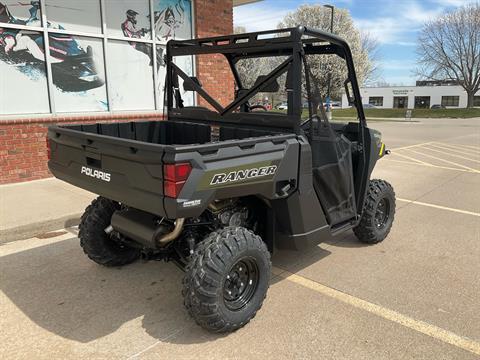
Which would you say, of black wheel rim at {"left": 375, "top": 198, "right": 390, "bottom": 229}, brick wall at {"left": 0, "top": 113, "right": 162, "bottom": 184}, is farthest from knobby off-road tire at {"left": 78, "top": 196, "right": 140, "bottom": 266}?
brick wall at {"left": 0, "top": 113, "right": 162, "bottom": 184}

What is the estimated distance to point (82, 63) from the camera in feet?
26.5

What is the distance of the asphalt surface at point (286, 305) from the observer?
2.86 meters

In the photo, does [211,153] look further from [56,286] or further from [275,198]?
[56,286]

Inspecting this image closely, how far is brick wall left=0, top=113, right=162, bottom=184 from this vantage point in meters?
7.08

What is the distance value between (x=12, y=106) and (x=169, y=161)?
5889mm

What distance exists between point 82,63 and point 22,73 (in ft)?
3.74

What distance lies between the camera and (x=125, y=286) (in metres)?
3.78

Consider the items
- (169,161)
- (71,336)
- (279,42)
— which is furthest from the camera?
(279,42)

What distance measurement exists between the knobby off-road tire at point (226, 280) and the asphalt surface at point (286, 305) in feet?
0.50

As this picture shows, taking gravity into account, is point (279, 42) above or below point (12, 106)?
above

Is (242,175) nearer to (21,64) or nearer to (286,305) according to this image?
(286,305)

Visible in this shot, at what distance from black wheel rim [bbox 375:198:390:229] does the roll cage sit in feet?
3.28

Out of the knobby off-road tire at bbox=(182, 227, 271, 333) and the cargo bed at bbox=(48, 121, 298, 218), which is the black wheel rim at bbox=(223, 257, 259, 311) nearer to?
the knobby off-road tire at bbox=(182, 227, 271, 333)

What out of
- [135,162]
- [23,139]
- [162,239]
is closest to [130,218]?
[162,239]
